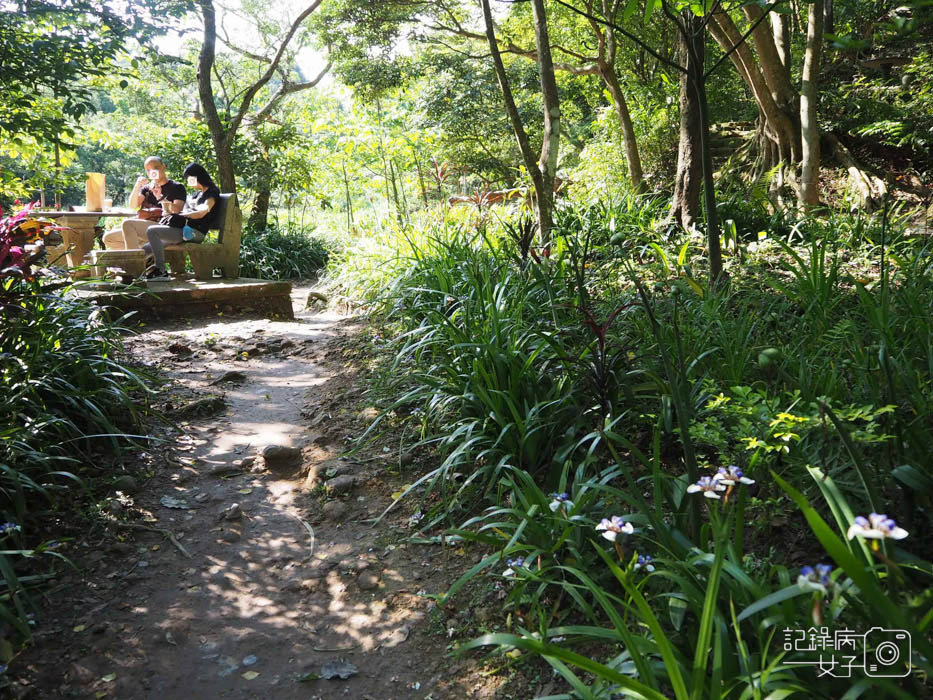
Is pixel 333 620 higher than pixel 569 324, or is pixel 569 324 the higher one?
pixel 569 324

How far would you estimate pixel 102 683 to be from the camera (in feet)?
5.39

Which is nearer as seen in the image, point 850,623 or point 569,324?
point 850,623

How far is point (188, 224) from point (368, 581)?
5781mm

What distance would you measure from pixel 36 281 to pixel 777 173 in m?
6.81

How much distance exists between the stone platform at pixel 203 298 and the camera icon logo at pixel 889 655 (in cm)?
549

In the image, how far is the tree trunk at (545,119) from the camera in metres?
4.26

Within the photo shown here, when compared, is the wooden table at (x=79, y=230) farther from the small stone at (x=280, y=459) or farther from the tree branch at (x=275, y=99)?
the small stone at (x=280, y=459)

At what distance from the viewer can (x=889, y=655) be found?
1060mm

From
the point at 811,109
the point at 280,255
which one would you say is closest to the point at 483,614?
the point at 811,109

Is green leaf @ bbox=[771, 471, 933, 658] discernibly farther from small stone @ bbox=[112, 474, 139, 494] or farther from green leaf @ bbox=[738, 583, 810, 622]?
small stone @ bbox=[112, 474, 139, 494]

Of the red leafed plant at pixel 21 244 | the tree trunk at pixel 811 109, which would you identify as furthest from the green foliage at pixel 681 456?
the tree trunk at pixel 811 109

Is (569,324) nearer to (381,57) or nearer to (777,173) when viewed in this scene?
(777,173)

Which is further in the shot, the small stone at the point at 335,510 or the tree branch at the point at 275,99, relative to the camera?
the tree branch at the point at 275,99

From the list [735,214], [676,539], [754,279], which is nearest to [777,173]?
[735,214]
